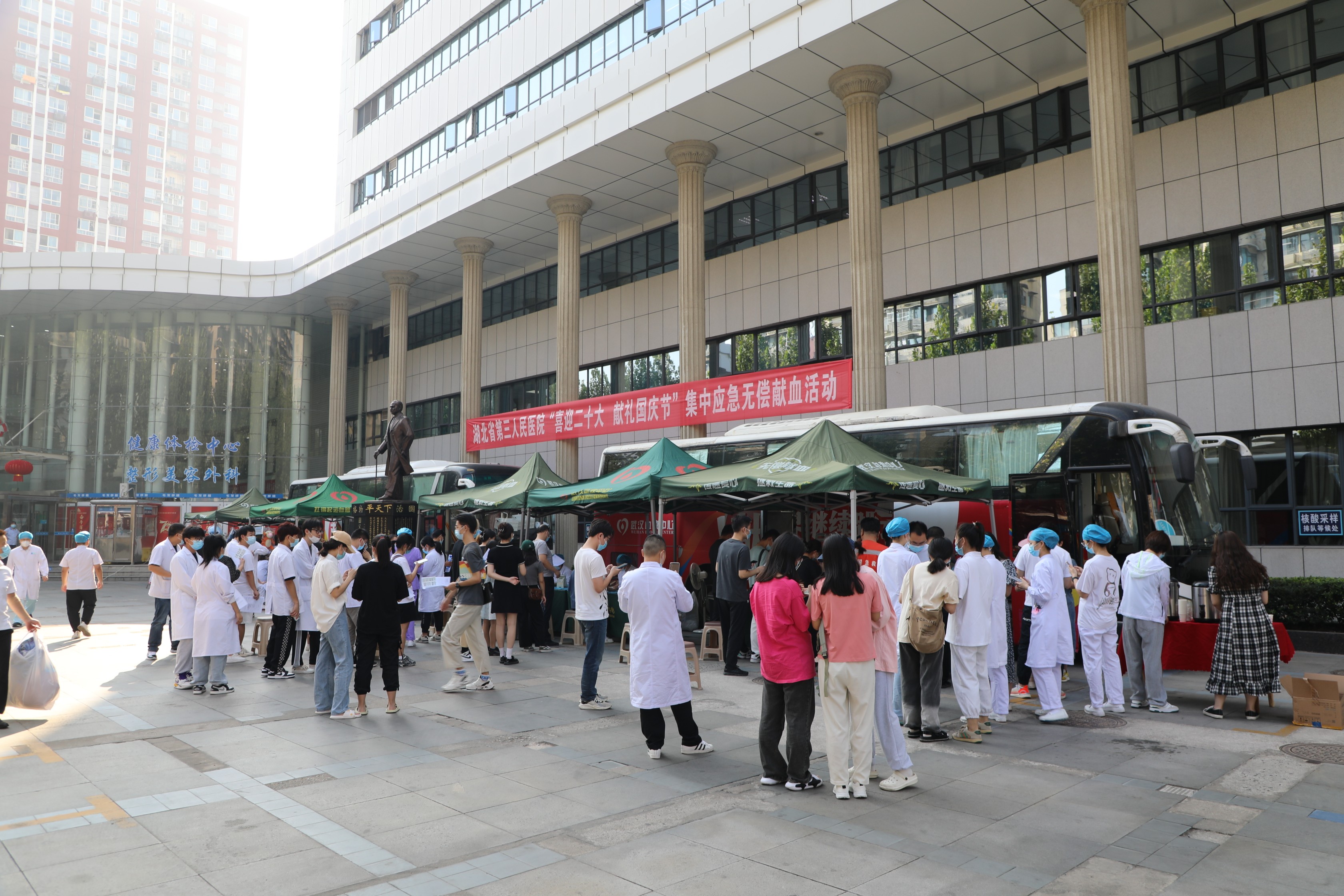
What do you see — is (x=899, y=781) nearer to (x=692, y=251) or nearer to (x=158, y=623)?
(x=158, y=623)

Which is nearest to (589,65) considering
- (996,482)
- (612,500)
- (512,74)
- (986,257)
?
(512,74)

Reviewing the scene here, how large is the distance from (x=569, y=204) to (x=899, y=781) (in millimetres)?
21870

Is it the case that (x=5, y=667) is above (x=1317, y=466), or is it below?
below

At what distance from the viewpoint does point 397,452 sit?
17766 millimetres

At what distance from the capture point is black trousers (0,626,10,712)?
823 centimetres

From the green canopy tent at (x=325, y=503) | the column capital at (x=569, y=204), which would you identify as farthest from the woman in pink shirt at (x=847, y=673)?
the column capital at (x=569, y=204)

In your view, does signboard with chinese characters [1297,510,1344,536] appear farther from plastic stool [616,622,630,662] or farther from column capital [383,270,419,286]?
column capital [383,270,419,286]

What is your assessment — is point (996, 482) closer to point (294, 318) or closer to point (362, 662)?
point (362, 662)

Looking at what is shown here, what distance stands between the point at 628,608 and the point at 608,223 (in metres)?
21.9

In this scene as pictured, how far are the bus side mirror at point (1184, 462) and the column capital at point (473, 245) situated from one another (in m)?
22.9

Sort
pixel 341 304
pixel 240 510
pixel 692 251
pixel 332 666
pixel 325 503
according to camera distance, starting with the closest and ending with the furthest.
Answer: pixel 332 666, pixel 325 503, pixel 692 251, pixel 240 510, pixel 341 304

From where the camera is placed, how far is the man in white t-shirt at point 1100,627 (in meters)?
8.94

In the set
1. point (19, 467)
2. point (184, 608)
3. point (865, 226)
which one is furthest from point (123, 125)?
point (184, 608)

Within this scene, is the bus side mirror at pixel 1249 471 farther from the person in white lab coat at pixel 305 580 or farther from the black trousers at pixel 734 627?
the person in white lab coat at pixel 305 580
